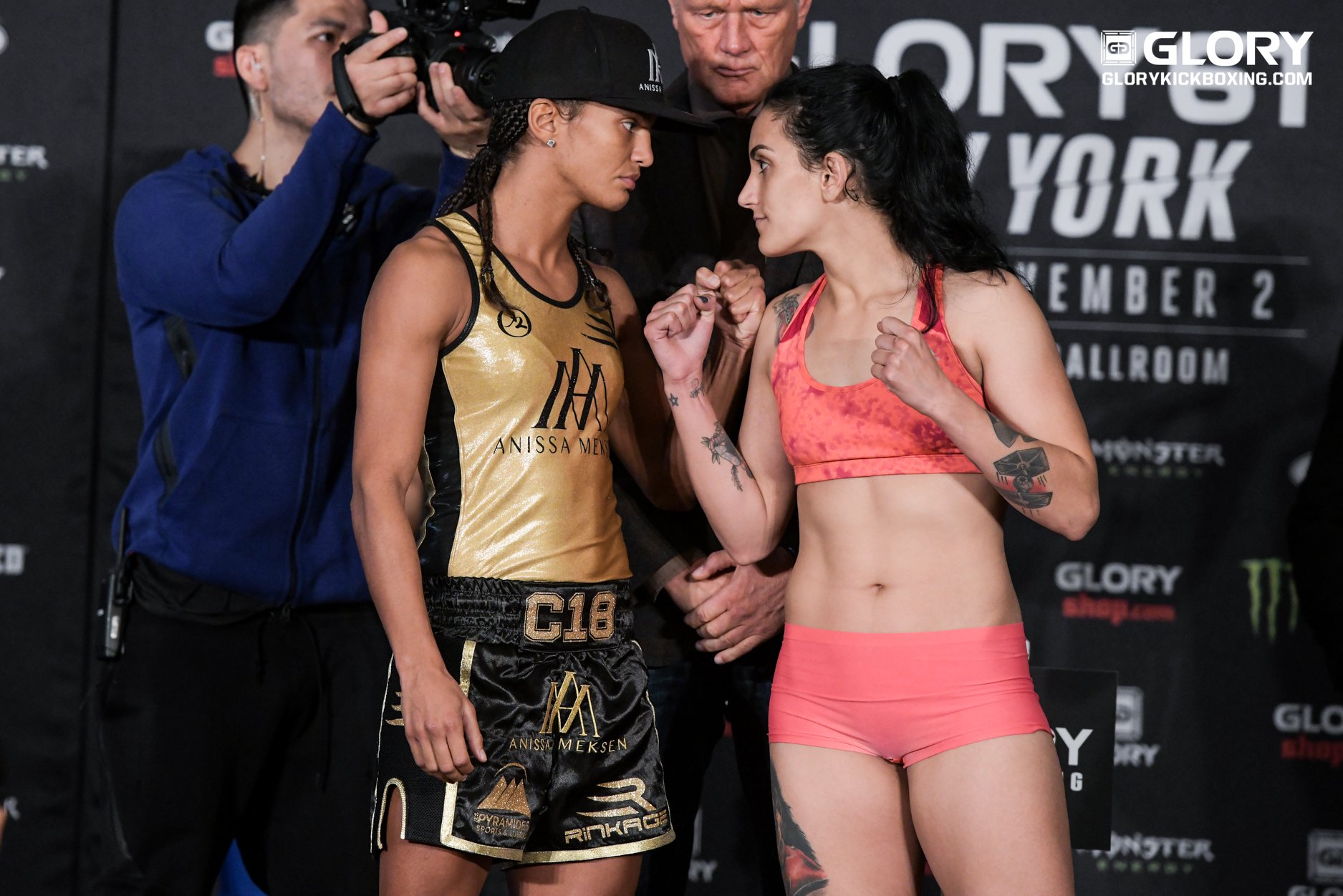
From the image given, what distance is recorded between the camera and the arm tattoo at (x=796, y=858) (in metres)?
1.78

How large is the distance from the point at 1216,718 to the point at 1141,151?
143 cm

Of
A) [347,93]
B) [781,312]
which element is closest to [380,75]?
[347,93]

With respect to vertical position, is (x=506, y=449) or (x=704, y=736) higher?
(x=506, y=449)

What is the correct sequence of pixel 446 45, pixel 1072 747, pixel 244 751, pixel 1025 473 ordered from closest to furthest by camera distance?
pixel 1025 473, pixel 446 45, pixel 244 751, pixel 1072 747

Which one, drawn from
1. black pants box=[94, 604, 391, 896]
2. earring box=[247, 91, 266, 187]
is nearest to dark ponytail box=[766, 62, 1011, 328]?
earring box=[247, 91, 266, 187]

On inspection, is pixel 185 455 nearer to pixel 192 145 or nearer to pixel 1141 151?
pixel 192 145

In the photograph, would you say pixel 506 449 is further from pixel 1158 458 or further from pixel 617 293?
pixel 1158 458

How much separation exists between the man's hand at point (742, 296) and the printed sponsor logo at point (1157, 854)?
1.85 metres

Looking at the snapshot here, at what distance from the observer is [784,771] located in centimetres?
186

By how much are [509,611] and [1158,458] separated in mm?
2002

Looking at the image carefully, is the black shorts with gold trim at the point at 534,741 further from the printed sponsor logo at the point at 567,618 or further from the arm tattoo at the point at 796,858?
the arm tattoo at the point at 796,858

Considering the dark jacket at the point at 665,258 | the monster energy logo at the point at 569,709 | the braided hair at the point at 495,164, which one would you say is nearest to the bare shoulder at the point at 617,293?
the braided hair at the point at 495,164

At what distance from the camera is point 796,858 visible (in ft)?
5.93

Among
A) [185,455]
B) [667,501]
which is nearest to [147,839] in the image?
[185,455]
